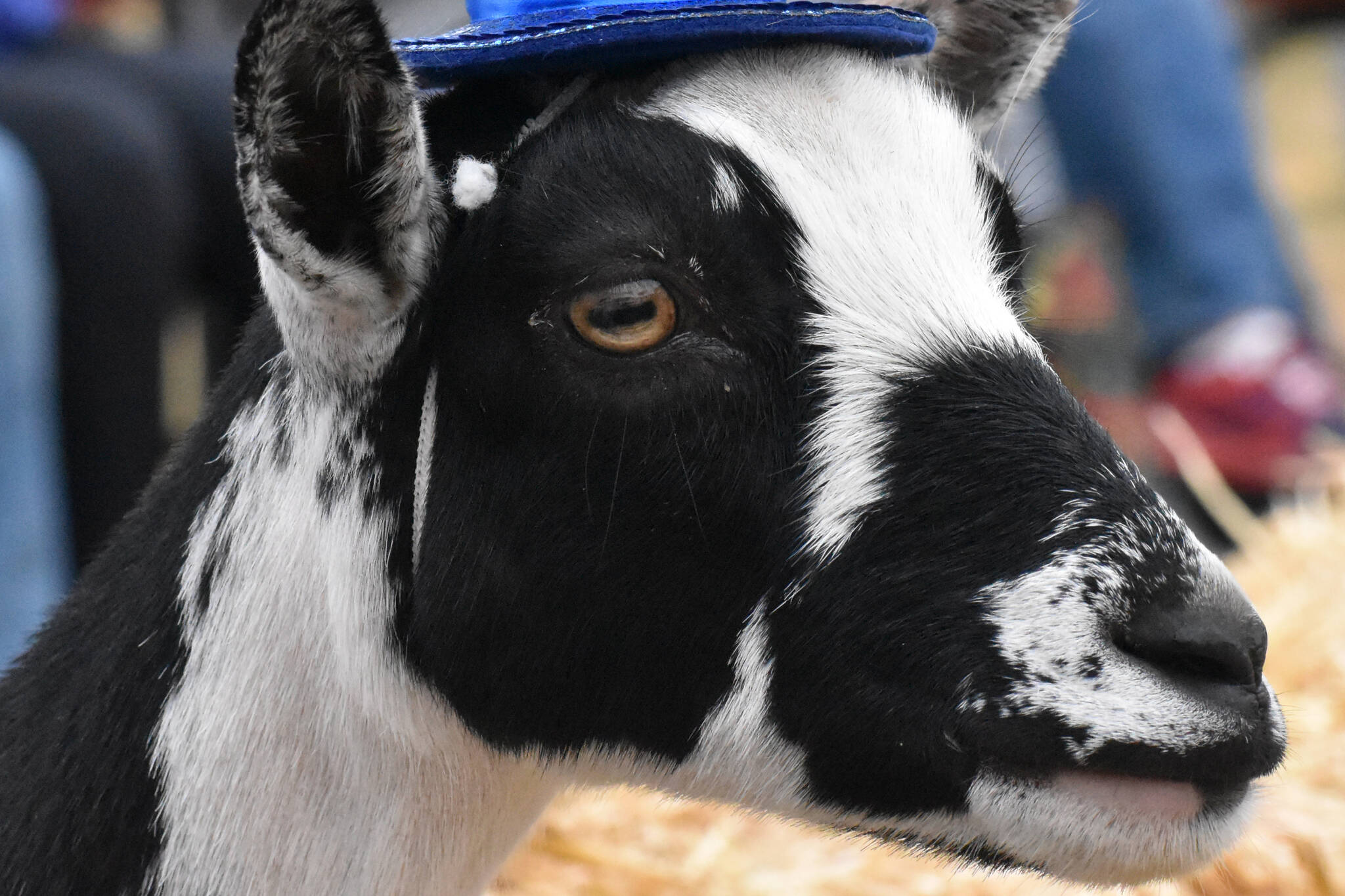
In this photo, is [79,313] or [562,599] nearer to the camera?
[562,599]

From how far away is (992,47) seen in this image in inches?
106

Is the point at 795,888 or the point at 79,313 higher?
the point at 79,313

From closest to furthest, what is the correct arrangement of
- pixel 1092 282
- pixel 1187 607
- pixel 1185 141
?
pixel 1187 607 < pixel 1185 141 < pixel 1092 282

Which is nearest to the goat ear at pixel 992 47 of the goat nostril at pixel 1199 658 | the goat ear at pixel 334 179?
the goat ear at pixel 334 179

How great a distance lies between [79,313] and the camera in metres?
5.13

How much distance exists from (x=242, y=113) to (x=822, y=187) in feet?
2.59

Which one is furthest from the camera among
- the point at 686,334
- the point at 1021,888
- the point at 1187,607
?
the point at 1021,888

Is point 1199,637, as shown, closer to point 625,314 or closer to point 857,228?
point 857,228

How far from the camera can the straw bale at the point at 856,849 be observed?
130 inches

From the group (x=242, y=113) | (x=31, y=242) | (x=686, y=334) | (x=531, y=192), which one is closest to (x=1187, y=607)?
(x=686, y=334)

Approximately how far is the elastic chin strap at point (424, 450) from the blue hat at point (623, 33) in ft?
1.50

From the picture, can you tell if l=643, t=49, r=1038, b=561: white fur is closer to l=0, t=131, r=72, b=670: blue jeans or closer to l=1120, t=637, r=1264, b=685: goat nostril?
l=1120, t=637, r=1264, b=685: goat nostril

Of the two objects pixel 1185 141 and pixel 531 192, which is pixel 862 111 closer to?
pixel 531 192

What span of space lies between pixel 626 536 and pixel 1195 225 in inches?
193
